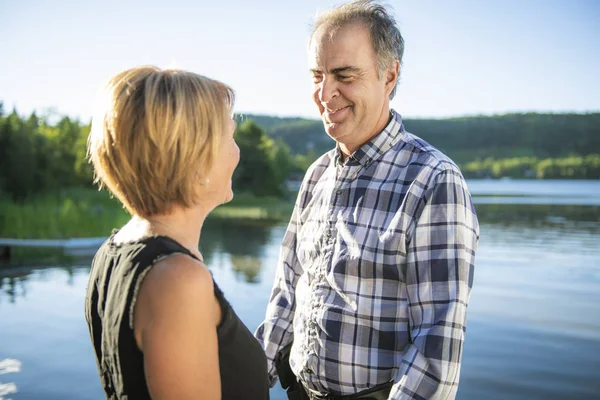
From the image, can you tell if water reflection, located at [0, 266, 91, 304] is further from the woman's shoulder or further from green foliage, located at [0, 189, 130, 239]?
the woman's shoulder

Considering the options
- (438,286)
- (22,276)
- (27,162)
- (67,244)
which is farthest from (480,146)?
(438,286)

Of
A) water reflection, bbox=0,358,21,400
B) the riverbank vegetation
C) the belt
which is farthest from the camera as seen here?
the riverbank vegetation

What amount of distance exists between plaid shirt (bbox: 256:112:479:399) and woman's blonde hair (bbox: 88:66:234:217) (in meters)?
0.77

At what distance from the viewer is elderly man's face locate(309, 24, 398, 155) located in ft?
7.27

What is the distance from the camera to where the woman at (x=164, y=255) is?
126 centimetres

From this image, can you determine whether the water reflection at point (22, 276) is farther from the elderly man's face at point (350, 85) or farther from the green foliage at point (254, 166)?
the green foliage at point (254, 166)

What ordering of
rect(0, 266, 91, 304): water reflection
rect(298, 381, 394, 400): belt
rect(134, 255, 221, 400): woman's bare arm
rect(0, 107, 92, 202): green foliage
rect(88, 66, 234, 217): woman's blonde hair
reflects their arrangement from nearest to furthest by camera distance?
rect(134, 255, 221, 400): woman's bare arm < rect(88, 66, 234, 217): woman's blonde hair < rect(298, 381, 394, 400): belt < rect(0, 266, 91, 304): water reflection < rect(0, 107, 92, 202): green foliage

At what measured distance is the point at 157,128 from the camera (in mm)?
1360

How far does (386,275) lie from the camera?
1.99 m

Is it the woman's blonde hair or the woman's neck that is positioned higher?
the woman's blonde hair

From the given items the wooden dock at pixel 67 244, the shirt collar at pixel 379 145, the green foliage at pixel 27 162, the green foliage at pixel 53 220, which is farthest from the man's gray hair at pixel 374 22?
the green foliage at pixel 27 162

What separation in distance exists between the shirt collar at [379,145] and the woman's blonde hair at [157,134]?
2.81 ft

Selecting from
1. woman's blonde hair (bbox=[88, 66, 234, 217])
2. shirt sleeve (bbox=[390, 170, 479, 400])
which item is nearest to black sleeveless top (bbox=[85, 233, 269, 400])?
woman's blonde hair (bbox=[88, 66, 234, 217])

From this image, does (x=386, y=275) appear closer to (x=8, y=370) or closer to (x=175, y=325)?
(x=175, y=325)
